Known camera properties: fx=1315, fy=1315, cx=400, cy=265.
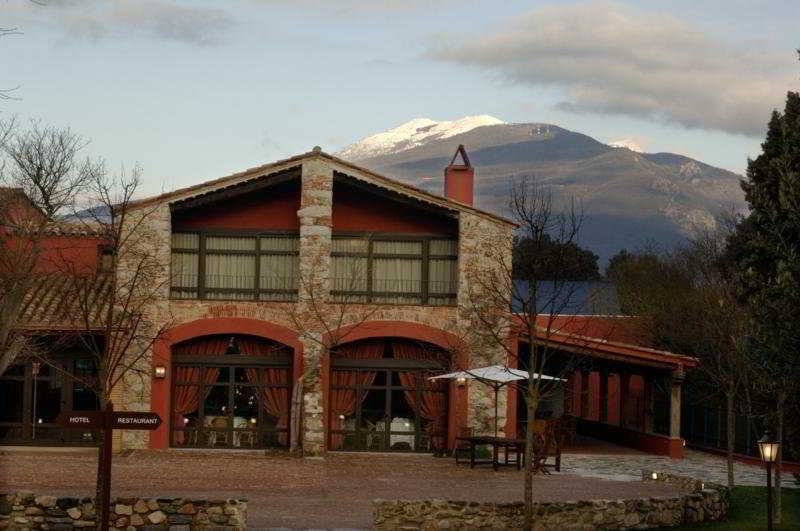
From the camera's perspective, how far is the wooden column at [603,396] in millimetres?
44438

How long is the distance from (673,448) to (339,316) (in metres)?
10.2

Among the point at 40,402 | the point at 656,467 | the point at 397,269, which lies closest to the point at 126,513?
the point at 40,402

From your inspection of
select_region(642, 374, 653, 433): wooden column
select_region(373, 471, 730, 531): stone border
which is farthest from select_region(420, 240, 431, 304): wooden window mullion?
select_region(373, 471, 730, 531): stone border

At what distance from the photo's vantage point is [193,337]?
34562 millimetres

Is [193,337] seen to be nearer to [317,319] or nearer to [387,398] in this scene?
[317,319]

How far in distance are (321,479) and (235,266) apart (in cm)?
878

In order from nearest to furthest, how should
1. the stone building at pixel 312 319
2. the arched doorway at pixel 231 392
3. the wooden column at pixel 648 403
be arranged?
the stone building at pixel 312 319
the arched doorway at pixel 231 392
the wooden column at pixel 648 403

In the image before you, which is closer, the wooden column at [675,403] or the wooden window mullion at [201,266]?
the wooden window mullion at [201,266]

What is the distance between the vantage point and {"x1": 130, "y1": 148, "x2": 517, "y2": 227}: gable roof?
34.1 metres

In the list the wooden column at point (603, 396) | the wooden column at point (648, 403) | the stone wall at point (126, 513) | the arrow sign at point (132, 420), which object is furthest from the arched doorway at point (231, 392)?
the arrow sign at point (132, 420)

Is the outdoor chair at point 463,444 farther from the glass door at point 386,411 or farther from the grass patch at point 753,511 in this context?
the grass patch at point 753,511

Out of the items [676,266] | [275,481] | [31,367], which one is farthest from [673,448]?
[676,266]

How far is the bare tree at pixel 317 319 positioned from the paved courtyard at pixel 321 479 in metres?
1.72

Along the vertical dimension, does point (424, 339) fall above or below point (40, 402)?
above
